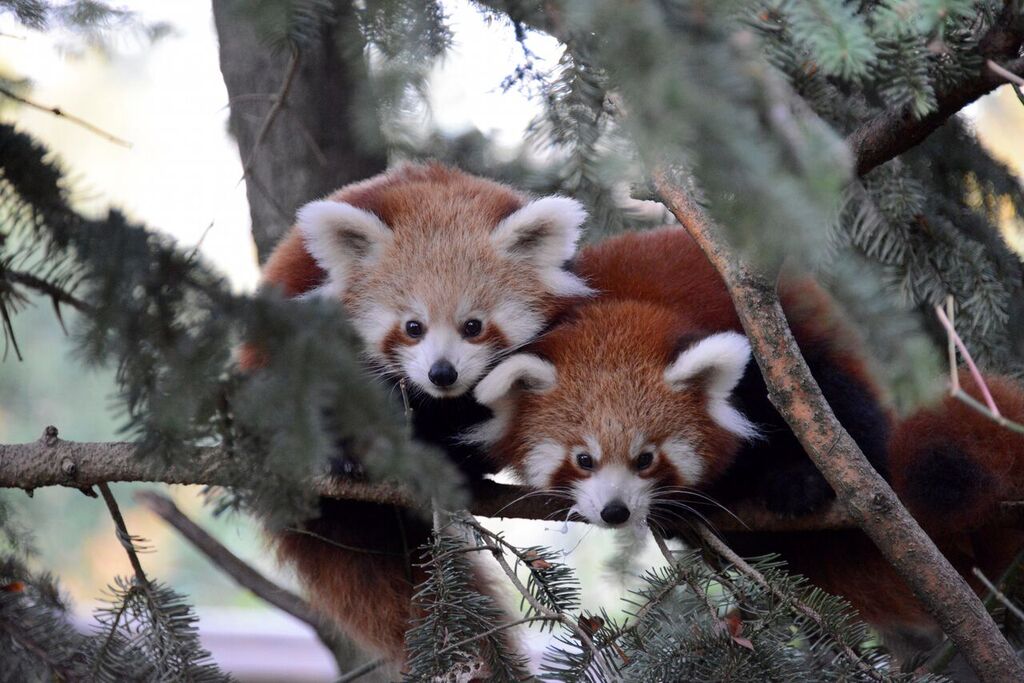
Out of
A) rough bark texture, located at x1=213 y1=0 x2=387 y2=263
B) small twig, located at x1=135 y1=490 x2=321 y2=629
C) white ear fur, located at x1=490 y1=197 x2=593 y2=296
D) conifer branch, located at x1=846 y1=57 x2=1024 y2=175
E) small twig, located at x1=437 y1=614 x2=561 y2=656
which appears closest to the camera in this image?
→ small twig, located at x1=437 y1=614 x2=561 y2=656

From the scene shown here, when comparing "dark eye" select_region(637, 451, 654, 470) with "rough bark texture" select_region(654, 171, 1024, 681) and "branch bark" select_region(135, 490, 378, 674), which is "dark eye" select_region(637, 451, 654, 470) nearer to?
"rough bark texture" select_region(654, 171, 1024, 681)

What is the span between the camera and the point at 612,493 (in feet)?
7.90

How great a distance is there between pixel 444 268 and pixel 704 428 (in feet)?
2.85

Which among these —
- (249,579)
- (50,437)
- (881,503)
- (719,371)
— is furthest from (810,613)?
(249,579)

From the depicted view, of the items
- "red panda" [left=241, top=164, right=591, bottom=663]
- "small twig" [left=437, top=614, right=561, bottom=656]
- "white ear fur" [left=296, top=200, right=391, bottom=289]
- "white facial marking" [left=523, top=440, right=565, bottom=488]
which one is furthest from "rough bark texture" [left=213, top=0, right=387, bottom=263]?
"small twig" [left=437, top=614, right=561, bottom=656]

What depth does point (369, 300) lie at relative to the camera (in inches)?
108

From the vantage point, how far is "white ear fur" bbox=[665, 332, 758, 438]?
2420 millimetres

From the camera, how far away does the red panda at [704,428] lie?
238 centimetres

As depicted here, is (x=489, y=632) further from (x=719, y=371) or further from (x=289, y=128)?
(x=289, y=128)

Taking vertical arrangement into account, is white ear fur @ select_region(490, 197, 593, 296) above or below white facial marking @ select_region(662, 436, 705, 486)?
above

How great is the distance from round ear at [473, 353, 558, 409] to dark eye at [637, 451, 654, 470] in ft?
1.00

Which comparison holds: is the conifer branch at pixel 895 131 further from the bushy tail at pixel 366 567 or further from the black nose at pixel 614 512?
the bushy tail at pixel 366 567

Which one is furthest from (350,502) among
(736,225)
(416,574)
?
(736,225)

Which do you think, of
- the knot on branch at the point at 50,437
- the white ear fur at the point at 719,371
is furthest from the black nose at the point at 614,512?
the knot on branch at the point at 50,437
